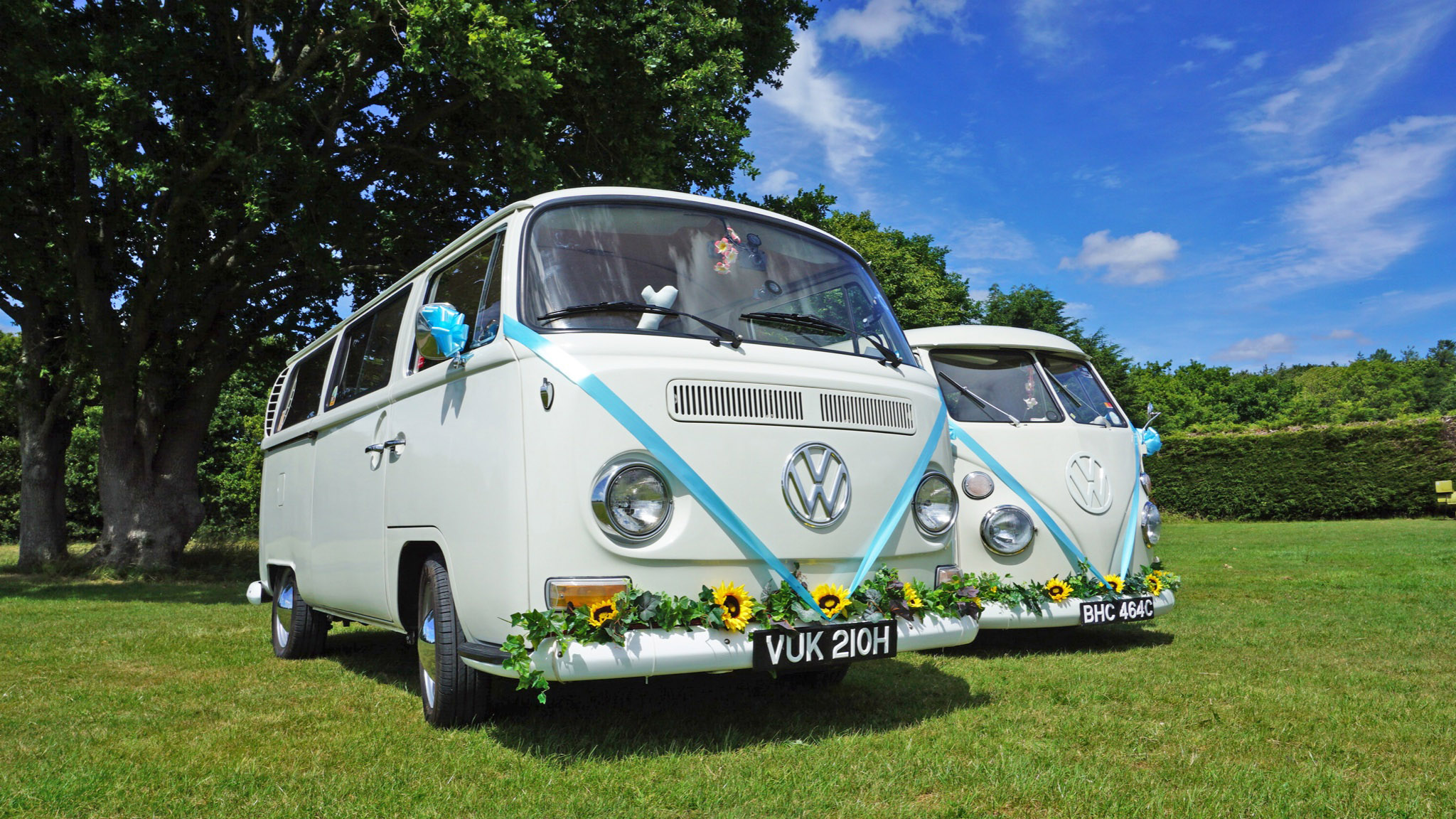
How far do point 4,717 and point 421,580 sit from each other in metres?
2.16

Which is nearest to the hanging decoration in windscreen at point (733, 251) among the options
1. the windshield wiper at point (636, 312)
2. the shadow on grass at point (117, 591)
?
the windshield wiper at point (636, 312)

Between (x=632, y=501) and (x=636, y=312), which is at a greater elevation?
(x=636, y=312)

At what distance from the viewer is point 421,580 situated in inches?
187

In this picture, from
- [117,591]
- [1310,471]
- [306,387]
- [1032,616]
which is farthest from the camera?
[1310,471]

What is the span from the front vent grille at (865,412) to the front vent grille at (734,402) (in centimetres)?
16

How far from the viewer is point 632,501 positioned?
381 cm

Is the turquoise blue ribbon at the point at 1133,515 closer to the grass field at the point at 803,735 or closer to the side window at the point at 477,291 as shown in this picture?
the grass field at the point at 803,735

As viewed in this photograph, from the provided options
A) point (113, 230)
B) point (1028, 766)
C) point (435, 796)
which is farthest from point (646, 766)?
point (113, 230)

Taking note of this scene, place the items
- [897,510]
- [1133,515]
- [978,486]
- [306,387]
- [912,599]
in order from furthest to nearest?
[306,387]
[1133,515]
[978,486]
[897,510]
[912,599]

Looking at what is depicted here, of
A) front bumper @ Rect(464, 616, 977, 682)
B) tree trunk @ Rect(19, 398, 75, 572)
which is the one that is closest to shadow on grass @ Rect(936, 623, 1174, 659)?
front bumper @ Rect(464, 616, 977, 682)

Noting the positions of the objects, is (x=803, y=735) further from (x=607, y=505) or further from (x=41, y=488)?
(x=41, y=488)

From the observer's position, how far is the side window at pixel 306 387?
681 centimetres

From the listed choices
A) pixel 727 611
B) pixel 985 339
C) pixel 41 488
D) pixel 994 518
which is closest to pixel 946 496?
pixel 727 611

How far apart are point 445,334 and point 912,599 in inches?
90.0
